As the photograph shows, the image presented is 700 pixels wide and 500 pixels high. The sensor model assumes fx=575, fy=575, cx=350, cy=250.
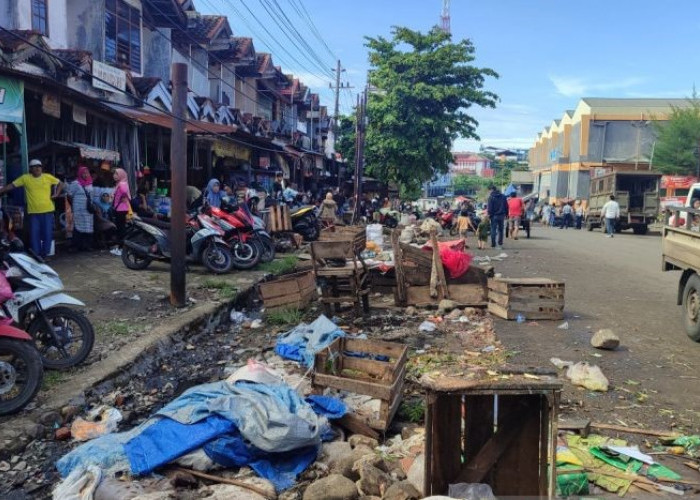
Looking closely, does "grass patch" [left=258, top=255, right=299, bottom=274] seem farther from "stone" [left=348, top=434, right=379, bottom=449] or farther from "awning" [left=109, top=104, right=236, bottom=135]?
"stone" [left=348, top=434, right=379, bottom=449]

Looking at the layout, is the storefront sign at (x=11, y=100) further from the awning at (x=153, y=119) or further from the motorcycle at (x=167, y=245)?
the awning at (x=153, y=119)

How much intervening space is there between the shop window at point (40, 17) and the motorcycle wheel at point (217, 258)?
560 cm

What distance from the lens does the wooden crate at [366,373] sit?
4.11 m

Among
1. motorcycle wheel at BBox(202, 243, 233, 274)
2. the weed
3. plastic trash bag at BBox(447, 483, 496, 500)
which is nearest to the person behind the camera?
plastic trash bag at BBox(447, 483, 496, 500)

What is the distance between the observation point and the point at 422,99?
86.1 feet

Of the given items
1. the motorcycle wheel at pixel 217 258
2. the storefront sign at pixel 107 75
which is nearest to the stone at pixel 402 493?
the motorcycle wheel at pixel 217 258

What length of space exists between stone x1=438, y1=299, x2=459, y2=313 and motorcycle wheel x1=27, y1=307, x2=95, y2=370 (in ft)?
14.9

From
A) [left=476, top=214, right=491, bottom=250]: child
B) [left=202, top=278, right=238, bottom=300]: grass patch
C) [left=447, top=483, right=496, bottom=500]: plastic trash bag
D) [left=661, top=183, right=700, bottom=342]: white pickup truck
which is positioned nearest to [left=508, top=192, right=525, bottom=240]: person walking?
[left=476, top=214, right=491, bottom=250]: child

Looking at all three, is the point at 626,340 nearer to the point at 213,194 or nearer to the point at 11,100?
the point at 11,100

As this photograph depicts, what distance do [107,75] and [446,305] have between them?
30.5 feet

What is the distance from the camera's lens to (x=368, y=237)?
48.6 ft

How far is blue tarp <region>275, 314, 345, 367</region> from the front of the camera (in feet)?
19.1

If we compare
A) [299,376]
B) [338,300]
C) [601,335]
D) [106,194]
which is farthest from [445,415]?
[106,194]

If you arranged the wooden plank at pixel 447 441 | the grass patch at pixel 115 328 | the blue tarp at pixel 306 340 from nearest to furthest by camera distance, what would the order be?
the wooden plank at pixel 447 441 < the blue tarp at pixel 306 340 < the grass patch at pixel 115 328
